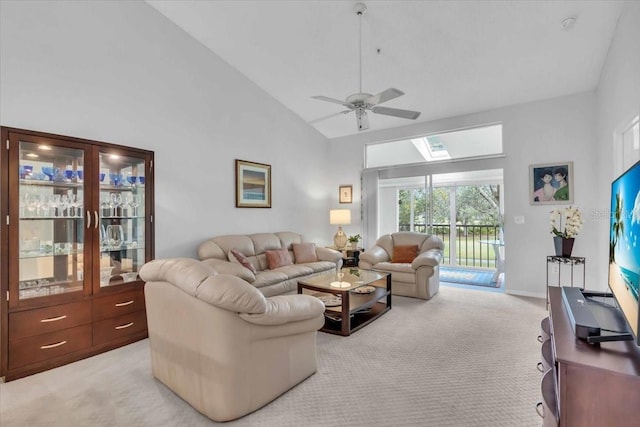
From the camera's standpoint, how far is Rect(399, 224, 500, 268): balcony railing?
244 inches

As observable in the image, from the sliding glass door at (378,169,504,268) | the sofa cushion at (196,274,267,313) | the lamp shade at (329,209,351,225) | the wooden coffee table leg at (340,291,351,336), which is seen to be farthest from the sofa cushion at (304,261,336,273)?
the sofa cushion at (196,274,267,313)

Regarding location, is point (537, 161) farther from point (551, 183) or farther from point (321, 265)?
point (321, 265)

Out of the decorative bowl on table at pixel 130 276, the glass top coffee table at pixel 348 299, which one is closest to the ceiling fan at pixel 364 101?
the glass top coffee table at pixel 348 299

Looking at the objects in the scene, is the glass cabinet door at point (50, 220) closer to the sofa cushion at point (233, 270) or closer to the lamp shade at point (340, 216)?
the sofa cushion at point (233, 270)

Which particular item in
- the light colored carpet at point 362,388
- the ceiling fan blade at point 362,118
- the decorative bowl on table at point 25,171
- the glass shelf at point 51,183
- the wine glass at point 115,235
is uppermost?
the ceiling fan blade at point 362,118

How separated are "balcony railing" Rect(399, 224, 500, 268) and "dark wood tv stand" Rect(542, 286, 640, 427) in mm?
4895

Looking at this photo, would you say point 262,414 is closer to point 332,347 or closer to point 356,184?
point 332,347

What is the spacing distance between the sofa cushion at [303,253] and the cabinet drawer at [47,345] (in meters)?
2.91

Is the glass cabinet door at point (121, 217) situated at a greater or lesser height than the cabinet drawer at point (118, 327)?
greater

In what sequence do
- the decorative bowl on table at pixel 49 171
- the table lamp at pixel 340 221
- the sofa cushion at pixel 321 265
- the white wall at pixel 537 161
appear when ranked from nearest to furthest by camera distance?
the decorative bowl on table at pixel 49 171
the white wall at pixel 537 161
the sofa cushion at pixel 321 265
the table lamp at pixel 340 221

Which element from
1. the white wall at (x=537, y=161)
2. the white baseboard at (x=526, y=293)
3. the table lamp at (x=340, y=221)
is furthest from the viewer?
the table lamp at (x=340, y=221)

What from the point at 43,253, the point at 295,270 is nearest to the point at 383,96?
the point at 295,270

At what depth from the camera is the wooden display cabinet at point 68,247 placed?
2.53m

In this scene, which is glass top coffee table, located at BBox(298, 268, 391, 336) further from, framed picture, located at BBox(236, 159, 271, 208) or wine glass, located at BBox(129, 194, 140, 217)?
wine glass, located at BBox(129, 194, 140, 217)
